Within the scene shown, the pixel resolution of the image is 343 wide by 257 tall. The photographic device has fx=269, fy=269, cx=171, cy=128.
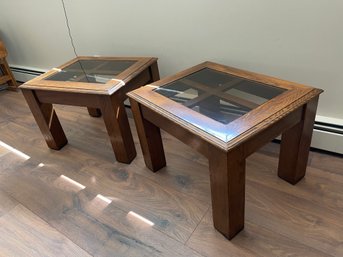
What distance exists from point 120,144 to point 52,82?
0.45 m

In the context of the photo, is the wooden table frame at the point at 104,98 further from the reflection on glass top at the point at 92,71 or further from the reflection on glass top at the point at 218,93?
the reflection on glass top at the point at 218,93

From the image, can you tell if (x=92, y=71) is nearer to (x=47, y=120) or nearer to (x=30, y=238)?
(x=47, y=120)

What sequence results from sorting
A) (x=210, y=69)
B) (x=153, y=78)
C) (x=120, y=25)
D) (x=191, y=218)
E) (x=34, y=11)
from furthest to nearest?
(x=34, y=11) < (x=120, y=25) < (x=153, y=78) < (x=210, y=69) < (x=191, y=218)

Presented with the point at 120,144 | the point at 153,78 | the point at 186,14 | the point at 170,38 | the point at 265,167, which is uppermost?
the point at 186,14

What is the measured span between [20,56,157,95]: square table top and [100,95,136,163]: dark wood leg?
63 millimetres

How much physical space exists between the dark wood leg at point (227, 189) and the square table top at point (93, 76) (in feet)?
1.87

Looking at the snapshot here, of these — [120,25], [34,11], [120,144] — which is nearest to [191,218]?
[120,144]

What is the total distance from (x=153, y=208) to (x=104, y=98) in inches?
19.5

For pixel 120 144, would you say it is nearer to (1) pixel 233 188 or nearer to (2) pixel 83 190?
(2) pixel 83 190

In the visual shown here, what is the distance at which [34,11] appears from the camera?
199cm

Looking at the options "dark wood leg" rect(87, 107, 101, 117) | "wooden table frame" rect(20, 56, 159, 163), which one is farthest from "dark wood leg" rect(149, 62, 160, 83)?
"dark wood leg" rect(87, 107, 101, 117)

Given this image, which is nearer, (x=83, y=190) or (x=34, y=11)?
(x=83, y=190)

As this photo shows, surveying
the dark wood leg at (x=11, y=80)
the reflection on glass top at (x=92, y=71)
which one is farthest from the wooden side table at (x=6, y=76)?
the reflection on glass top at (x=92, y=71)

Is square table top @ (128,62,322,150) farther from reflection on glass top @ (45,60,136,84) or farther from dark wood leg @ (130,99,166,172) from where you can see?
reflection on glass top @ (45,60,136,84)
